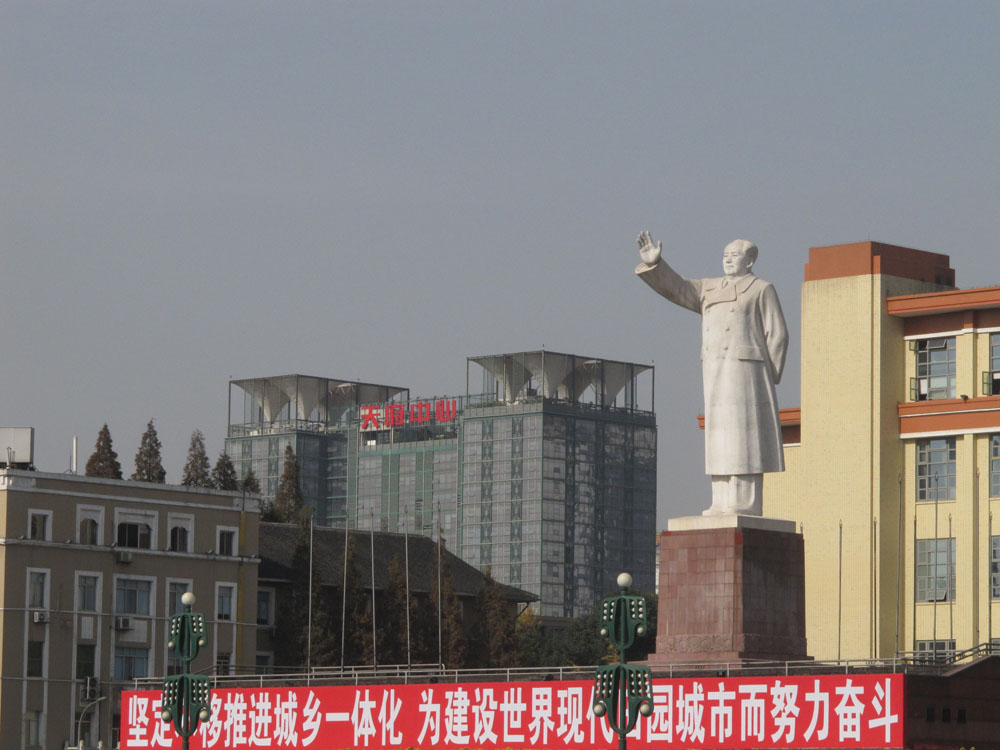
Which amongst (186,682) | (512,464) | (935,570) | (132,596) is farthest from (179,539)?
(512,464)

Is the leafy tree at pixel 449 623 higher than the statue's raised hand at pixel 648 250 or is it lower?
lower

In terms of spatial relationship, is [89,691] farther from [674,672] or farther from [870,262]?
[674,672]

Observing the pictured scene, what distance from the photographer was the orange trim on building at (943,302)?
144ft

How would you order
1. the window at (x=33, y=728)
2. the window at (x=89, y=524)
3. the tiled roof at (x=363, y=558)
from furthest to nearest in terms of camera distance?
the tiled roof at (x=363, y=558), the window at (x=89, y=524), the window at (x=33, y=728)

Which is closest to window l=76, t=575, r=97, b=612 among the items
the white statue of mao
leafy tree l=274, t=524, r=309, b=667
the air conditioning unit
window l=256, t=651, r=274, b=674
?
the air conditioning unit

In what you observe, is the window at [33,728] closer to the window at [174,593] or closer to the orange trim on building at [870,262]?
the window at [174,593]

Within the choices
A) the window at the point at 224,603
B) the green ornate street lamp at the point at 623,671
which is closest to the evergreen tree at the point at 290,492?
the window at the point at 224,603

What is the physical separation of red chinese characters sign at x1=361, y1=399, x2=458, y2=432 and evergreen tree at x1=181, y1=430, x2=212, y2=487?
141ft

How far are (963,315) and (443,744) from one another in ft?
61.8

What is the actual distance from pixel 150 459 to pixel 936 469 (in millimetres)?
36595

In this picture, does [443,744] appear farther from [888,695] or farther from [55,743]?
[55,743]

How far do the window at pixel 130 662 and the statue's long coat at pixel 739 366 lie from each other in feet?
89.8

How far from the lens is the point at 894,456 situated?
150 ft

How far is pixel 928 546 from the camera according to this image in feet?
149
